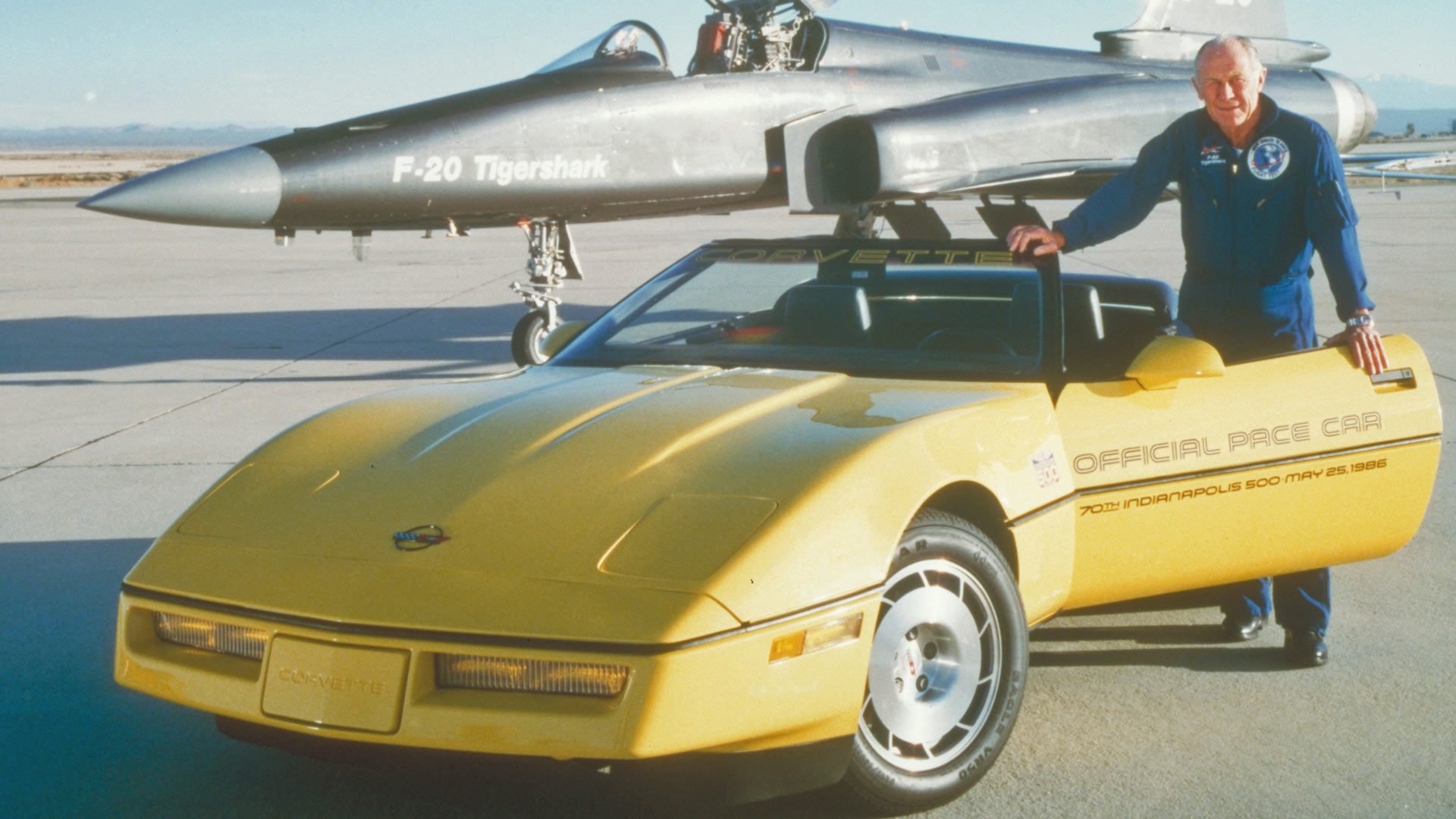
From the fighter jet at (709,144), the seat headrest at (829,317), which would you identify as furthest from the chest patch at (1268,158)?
the fighter jet at (709,144)

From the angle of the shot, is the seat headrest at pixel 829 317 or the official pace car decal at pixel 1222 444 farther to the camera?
the seat headrest at pixel 829 317

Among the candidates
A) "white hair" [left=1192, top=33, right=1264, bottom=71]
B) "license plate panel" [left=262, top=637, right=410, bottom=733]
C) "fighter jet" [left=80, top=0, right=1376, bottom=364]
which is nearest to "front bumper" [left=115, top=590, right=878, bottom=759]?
"license plate panel" [left=262, top=637, right=410, bottom=733]

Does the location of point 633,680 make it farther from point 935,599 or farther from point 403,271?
point 403,271

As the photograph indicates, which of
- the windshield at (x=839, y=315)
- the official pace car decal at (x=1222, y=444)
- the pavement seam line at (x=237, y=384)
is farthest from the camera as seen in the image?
the pavement seam line at (x=237, y=384)

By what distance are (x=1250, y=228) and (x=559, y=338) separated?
2.21 metres

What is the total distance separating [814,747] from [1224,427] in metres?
1.73

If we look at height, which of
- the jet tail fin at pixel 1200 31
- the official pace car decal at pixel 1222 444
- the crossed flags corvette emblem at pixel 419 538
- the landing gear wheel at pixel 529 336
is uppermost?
the jet tail fin at pixel 1200 31

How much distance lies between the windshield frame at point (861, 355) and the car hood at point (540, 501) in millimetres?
141

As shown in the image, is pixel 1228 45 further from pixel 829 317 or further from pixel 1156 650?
pixel 1156 650

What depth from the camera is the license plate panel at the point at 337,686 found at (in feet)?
8.84

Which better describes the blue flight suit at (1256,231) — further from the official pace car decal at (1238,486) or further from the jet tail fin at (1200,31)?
the jet tail fin at (1200,31)

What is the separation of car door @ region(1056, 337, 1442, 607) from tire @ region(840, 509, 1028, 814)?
51 cm

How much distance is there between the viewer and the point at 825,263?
14.5 ft

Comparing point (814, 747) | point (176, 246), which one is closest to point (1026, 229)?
point (814, 747)
